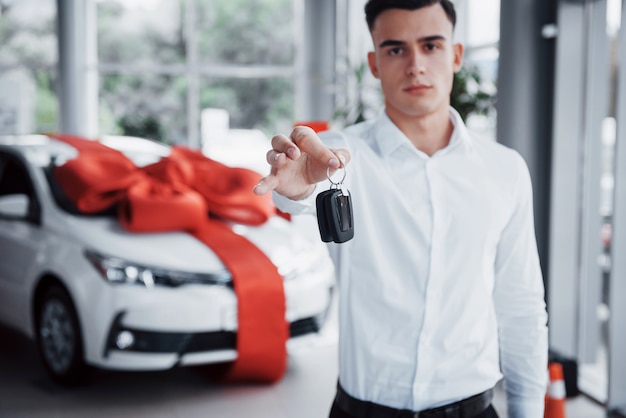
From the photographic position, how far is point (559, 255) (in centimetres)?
439

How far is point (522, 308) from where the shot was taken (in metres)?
1.55

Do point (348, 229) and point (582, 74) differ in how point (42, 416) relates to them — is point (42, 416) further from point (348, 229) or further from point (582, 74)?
point (582, 74)

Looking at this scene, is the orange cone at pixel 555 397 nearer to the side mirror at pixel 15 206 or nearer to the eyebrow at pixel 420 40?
the eyebrow at pixel 420 40

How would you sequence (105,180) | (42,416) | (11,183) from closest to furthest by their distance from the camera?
(42,416) → (105,180) → (11,183)

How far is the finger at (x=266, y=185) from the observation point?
117 centimetres

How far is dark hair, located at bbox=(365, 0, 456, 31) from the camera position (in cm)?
147

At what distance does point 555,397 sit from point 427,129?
1844 millimetres

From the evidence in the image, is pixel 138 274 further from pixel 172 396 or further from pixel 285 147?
pixel 285 147

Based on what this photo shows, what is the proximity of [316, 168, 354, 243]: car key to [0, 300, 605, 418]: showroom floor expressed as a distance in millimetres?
2581

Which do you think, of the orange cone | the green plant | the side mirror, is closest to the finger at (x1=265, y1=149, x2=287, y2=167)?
the orange cone

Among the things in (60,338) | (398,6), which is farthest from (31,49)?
(398,6)

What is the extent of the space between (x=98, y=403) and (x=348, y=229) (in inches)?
117

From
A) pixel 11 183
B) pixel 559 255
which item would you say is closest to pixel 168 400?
pixel 11 183

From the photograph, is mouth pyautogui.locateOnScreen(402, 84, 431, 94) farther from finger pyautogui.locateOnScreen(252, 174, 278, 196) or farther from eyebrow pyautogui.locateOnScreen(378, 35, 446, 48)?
finger pyautogui.locateOnScreen(252, 174, 278, 196)
